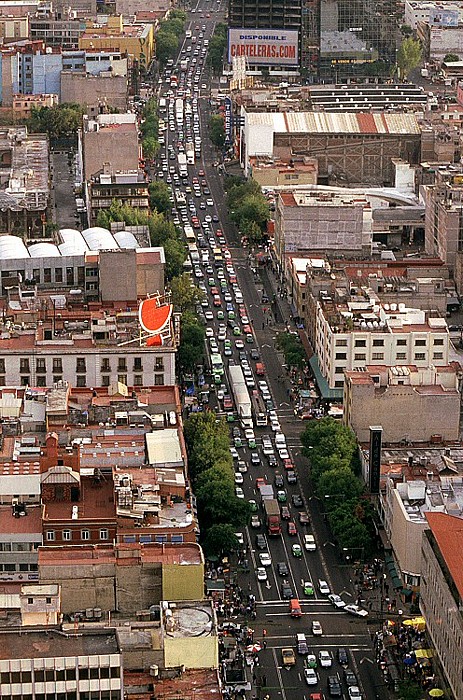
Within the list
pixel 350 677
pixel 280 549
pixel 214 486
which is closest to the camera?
pixel 350 677

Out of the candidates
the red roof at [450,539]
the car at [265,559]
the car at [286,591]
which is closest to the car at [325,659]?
the car at [286,591]

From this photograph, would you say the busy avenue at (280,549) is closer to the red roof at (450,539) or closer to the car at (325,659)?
the car at (325,659)

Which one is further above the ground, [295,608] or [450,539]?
[450,539]

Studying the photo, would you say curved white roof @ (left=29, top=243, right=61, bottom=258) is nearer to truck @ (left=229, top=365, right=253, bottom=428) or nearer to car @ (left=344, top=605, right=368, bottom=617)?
truck @ (left=229, top=365, right=253, bottom=428)

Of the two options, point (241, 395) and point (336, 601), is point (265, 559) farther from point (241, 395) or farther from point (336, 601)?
point (241, 395)

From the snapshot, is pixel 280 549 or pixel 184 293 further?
pixel 184 293

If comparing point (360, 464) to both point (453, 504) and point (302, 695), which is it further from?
point (302, 695)

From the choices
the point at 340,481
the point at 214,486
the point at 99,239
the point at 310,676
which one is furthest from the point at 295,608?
the point at 99,239
